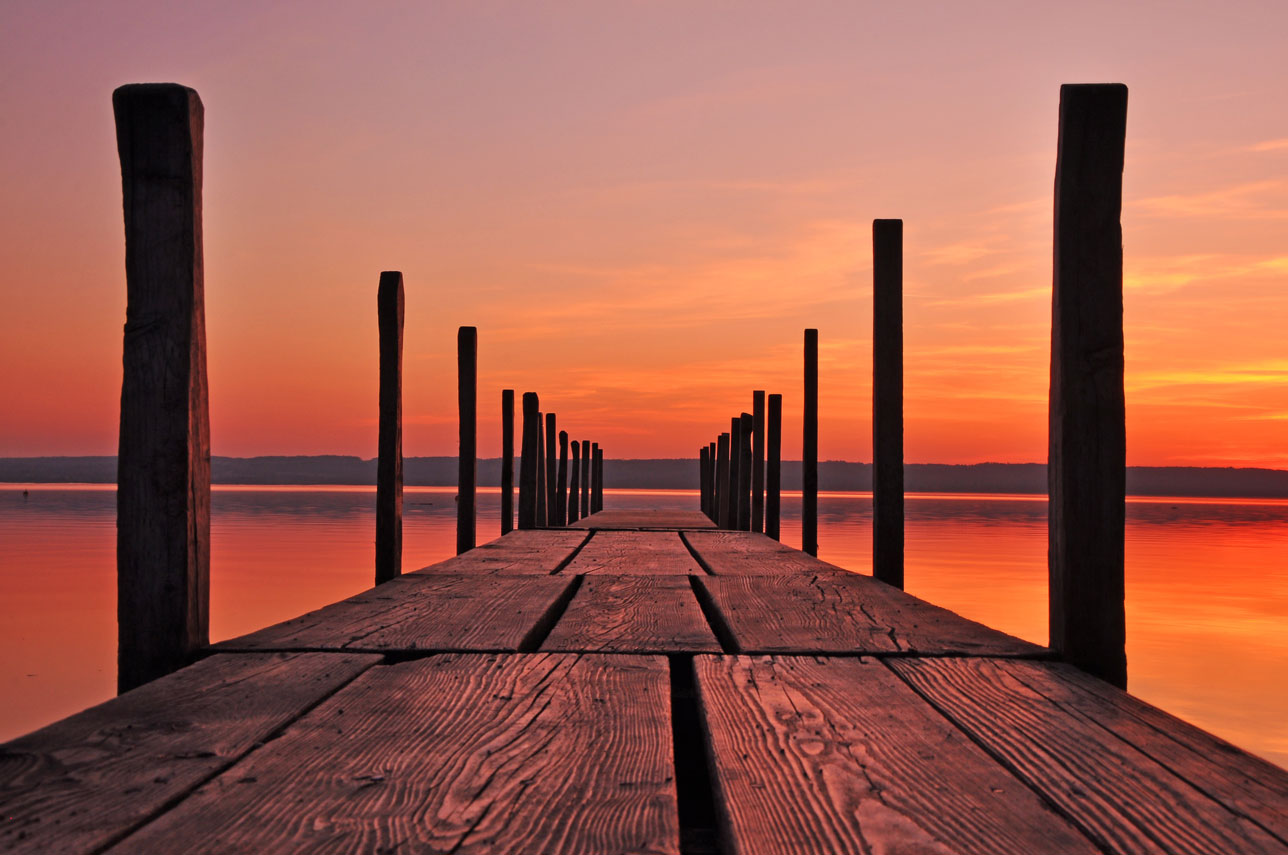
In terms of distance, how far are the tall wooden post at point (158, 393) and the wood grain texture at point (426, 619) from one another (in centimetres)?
23

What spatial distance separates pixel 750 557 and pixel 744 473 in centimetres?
1077

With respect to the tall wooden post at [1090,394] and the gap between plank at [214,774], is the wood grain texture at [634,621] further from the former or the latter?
the tall wooden post at [1090,394]

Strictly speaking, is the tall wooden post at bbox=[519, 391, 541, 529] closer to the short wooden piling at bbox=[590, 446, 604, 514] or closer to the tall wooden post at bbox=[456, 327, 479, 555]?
the tall wooden post at bbox=[456, 327, 479, 555]

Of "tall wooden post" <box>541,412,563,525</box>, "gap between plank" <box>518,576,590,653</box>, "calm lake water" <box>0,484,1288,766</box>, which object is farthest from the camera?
"tall wooden post" <box>541,412,563,525</box>

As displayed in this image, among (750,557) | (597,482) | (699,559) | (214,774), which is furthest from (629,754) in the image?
(597,482)

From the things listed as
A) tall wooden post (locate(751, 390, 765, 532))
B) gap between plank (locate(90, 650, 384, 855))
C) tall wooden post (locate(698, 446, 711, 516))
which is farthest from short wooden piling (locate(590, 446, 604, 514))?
gap between plank (locate(90, 650, 384, 855))

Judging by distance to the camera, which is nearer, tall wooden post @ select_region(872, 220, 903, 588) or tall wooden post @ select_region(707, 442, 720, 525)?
tall wooden post @ select_region(872, 220, 903, 588)

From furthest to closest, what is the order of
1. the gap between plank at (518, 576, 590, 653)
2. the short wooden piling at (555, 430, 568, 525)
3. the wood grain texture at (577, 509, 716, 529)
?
1. the short wooden piling at (555, 430, 568, 525)
2. the wood grain texture at (577, 509, 716, 529)
3. the gap between plank at (518, 576, 590, 653)

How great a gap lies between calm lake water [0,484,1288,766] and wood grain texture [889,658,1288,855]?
756 centimetres

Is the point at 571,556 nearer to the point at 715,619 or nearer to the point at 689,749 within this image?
the point at 715,619

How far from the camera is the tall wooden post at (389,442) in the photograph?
616cm

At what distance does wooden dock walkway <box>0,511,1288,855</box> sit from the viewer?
1.68m

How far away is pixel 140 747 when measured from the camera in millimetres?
2125

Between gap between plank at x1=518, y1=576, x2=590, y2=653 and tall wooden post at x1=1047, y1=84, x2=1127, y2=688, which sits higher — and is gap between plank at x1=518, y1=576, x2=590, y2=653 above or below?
below
